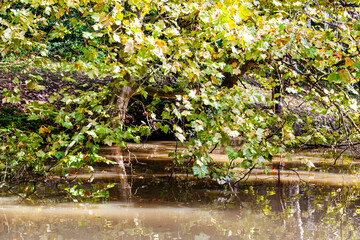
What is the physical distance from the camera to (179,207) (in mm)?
4652

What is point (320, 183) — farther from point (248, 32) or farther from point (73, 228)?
point (73, 228)

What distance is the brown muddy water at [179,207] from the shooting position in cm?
371

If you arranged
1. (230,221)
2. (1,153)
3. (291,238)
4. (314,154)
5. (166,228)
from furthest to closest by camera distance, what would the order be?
(314,154) < (1,153) < (230,221) < (166,228) < (291,238)

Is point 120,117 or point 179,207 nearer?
point 179,207

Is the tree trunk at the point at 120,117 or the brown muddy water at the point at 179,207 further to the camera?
the tree trunk at the point at 120,117

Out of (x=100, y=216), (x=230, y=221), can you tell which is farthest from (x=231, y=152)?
(x=100, y=216)

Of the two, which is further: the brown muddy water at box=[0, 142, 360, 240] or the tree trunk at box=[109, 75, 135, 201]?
the tree trunk at box=[109, 75, 135, 201]

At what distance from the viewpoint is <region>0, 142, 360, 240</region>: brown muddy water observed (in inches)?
146

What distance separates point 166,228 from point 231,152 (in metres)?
1.51

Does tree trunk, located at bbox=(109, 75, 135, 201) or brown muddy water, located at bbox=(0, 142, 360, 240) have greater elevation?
tree trunk, located at bbox=(109, 75, 135, 201)

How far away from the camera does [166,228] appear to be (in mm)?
3816

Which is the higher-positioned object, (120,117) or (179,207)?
(120,117)

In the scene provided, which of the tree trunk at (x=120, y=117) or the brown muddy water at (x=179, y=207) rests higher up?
the tree trunk at (x=120, y=117)

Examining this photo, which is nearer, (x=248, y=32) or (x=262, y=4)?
(x=248, y=32)
